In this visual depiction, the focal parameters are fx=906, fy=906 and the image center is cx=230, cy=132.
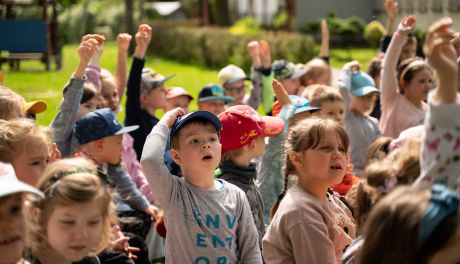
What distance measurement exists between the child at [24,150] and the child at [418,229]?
7.91ft

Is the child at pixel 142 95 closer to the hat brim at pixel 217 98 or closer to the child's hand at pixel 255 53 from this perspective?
the hat brim at pixel 217 98

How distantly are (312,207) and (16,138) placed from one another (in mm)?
1671

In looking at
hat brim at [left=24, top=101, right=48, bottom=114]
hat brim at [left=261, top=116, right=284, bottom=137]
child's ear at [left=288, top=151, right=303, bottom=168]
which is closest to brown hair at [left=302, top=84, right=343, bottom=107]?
hat brim at [left=261, top=116, right=284, bottom=137]

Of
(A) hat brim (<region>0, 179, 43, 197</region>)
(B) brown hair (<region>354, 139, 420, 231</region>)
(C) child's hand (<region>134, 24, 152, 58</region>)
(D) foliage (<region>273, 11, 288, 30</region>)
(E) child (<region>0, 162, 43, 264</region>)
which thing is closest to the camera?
(A) hat brim (<region>0, 179, 43, 197</region>)

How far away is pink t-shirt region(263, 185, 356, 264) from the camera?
4.83m

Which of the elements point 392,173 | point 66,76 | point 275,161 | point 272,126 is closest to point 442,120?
point 392,173

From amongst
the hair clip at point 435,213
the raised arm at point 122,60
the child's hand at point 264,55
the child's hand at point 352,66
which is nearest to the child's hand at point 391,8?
the child's hand at point 352,66

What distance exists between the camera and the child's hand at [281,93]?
6.96m

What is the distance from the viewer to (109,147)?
715cm

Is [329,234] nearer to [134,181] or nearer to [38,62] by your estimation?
[134,181]

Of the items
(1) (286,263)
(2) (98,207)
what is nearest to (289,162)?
(1) (286,263)

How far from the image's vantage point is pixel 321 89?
8.09 meters

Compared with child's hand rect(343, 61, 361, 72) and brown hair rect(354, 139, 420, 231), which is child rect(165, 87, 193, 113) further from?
brown hair rect(354, 139, 420, 231)

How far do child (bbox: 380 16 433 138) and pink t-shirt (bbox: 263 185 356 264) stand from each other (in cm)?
359
